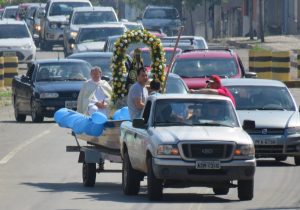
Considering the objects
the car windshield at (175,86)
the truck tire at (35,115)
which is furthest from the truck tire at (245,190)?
the truck tire at (35,115)

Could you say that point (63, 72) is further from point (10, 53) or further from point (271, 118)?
point (10, 53)

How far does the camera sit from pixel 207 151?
55.1ft

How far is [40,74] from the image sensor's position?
110 feet

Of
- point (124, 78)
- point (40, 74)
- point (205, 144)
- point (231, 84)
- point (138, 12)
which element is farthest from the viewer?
point (138, 12)

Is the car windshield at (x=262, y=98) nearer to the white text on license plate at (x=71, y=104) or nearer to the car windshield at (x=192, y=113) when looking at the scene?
the car windshield at (x=192, y=113)

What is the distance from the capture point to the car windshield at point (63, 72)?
33.5 meters

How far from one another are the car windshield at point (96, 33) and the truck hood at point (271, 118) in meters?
25.9

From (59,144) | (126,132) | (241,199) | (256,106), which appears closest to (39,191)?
(126,132)

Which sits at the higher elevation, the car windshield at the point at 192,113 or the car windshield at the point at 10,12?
the car windshield at the point at 192,113

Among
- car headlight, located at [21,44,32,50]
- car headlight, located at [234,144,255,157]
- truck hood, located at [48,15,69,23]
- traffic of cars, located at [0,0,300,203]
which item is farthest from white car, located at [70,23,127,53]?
car headlight, located at [234,144,255,157]

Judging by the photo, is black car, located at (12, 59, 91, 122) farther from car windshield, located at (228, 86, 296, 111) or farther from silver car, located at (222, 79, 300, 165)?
car windshield, located at (228, 86, 296, 111)

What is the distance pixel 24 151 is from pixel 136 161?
8.31 meters

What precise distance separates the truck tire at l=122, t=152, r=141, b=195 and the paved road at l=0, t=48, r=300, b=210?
0.13 metres

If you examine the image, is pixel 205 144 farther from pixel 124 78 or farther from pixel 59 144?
pixel 59 144
